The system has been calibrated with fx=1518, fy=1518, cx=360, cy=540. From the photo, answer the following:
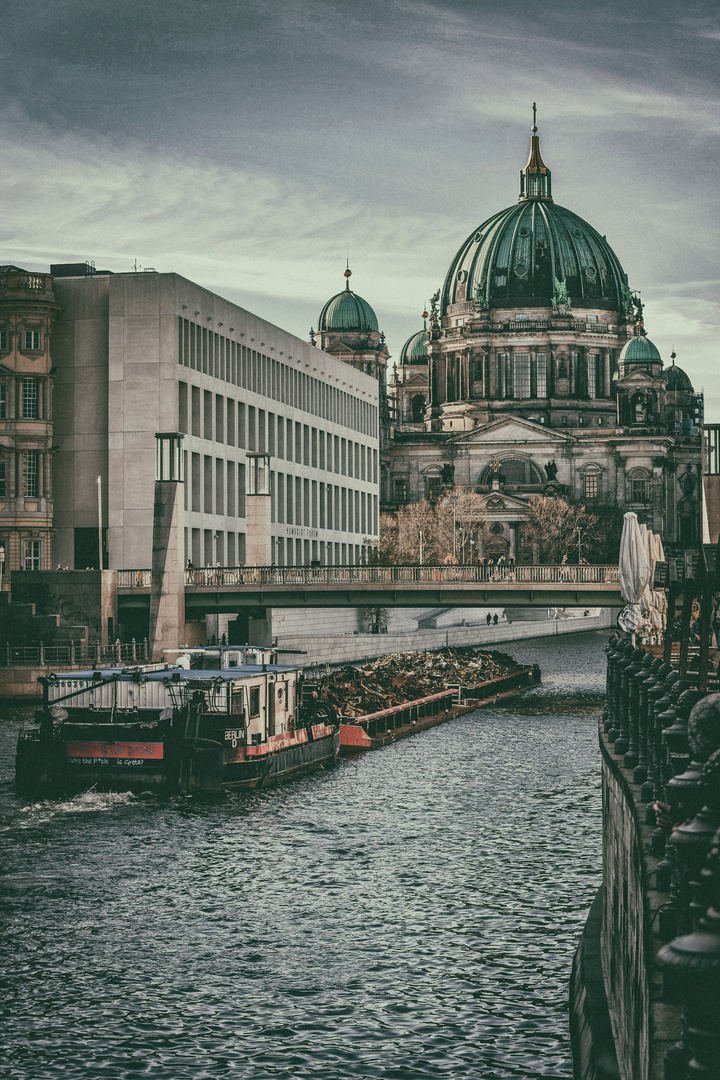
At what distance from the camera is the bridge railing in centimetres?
7594

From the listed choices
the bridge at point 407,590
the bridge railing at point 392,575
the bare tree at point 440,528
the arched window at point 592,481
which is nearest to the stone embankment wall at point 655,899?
the bridge at point 407,590

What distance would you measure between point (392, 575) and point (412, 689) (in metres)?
9.05

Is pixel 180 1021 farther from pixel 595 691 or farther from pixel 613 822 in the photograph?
pixel 595 691

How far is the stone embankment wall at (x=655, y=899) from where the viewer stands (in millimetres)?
7492

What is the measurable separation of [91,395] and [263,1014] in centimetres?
7597

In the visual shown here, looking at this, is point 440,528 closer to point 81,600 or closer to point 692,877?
point 81,600

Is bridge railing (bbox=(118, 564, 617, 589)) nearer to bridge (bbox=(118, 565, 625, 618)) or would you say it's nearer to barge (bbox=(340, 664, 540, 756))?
bridge (bbox=(118, 565, 625, 618))

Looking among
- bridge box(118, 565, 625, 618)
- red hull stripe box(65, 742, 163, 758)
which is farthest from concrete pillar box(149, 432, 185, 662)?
red hull stripe box(65, 742, 163, 758)

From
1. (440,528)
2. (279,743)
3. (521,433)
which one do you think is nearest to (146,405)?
(279,743)

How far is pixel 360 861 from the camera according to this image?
34656mm

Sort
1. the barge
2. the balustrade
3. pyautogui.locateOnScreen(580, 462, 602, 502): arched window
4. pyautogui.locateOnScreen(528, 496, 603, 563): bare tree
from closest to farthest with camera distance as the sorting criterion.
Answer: the balustrade
the barge
pyautogui.locateOnScreen(528, 496, 603, 563): bare tree
pyautogui.locateOnScreen(580, 462, 602, 502): arched window

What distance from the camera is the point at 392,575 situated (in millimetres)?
79750

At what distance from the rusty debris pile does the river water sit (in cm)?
1693

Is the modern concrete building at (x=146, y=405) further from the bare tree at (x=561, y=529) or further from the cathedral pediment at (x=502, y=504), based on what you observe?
the cathedral pediment at (x=502, y=504)
